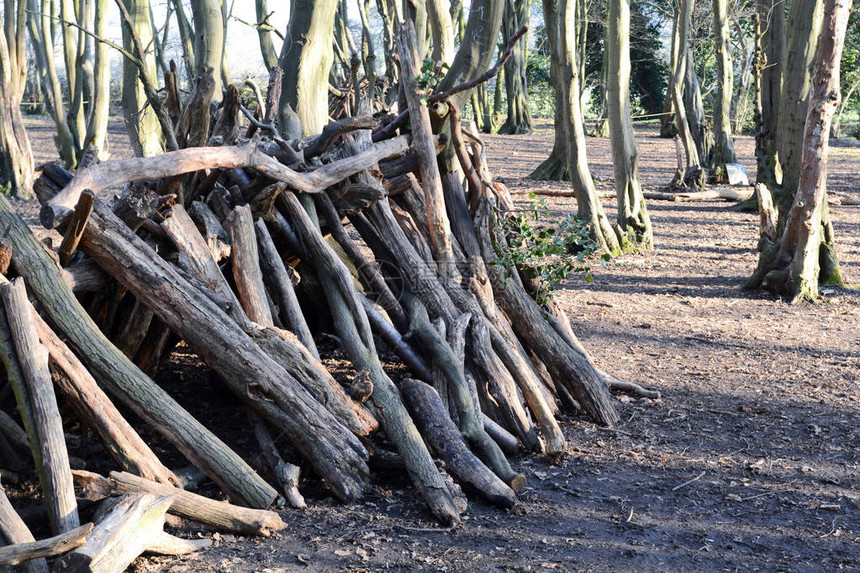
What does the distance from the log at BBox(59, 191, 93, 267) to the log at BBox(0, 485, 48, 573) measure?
47.6 inches

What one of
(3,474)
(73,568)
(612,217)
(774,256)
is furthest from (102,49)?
(73,568)

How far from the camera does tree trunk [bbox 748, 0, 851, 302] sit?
24.7 ft

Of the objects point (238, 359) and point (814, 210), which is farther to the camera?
point (814, 210)

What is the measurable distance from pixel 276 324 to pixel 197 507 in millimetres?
1229

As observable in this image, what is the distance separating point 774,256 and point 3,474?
7.33 m

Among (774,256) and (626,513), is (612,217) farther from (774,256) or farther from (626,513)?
(626,513)

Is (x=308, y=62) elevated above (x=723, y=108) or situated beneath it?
elevated above

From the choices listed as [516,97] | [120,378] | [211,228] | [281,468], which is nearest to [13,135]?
[211,228]

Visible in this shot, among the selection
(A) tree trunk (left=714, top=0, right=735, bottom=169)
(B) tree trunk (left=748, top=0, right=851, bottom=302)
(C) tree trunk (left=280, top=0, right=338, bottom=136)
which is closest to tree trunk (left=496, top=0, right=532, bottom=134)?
(A) tree trunk (left=714, top=0, right=735, bottom=169)

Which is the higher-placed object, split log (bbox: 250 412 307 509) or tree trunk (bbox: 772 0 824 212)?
tree trunk (bbox: 772 0 824 212)

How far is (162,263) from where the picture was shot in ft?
12.4

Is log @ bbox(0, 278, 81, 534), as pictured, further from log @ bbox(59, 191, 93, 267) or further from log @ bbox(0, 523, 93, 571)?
log @ bbox(59, 191, 93, 267)

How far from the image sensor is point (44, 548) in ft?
8.71

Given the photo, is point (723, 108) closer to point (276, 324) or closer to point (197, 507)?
point (276, 324)
